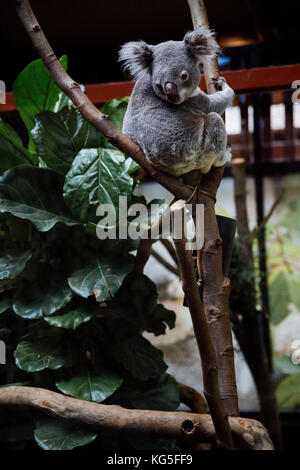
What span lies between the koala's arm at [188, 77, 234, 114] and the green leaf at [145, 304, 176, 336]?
80cm

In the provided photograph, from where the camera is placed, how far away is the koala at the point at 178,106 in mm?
1303

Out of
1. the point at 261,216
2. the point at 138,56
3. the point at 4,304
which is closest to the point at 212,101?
the point at 138,56

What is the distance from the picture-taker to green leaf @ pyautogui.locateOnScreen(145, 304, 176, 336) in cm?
186

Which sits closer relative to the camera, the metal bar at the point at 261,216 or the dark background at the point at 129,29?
the dark background at the point at 129,29

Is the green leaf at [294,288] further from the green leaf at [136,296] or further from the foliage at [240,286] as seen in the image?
the green leaf at [136,296]

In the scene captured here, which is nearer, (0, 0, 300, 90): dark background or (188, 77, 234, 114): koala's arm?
(188, 77, 234, 114): koala's arm

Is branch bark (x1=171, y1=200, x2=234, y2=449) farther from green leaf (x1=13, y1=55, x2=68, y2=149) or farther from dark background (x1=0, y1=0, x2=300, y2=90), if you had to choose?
dark background (x1=0, y1=0, x2=300, y2=90)

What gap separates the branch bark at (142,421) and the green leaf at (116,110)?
39.3 inches

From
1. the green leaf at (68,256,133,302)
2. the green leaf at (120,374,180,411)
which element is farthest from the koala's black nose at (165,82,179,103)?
the green leaf at (120,374,180,411)

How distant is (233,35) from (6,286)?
1578 mm

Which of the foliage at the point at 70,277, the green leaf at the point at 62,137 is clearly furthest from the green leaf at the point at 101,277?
the green leaf at the point at 62,137

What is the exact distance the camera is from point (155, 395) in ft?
5.76

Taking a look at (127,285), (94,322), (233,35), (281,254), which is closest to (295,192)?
(281,254)

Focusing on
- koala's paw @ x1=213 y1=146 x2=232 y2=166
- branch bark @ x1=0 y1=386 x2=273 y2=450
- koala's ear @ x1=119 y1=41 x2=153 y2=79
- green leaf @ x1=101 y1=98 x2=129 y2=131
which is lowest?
branch bark @ x1=0 y1=386 x2=273 y2=450
